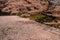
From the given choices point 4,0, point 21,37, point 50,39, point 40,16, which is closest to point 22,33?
point 21,37

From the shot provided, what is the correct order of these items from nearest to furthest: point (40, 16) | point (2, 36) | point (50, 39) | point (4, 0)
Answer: point (50, 39), point (2, 36), point (40, 16), point (4, 0)

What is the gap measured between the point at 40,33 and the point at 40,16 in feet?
28.3

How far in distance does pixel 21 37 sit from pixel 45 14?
11.1 metres

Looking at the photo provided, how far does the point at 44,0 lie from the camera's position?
1022 inches

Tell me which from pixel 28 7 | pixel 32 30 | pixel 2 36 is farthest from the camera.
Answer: pixel 28 7

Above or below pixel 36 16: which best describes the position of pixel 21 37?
above

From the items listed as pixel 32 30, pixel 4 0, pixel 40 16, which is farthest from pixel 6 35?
pixel 4 0

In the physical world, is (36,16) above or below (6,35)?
below

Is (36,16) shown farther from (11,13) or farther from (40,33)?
(40,33)

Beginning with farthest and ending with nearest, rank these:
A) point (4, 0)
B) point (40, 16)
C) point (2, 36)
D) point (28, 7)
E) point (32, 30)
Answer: point (4, 0) < point (28, 7) < point (40, 16) < point (32, 30) < point (2, 36)

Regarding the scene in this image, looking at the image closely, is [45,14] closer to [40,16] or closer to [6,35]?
[40,16]

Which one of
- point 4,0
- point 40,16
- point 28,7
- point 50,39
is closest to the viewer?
point 50,39

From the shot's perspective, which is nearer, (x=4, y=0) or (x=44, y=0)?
(x=44, y=0)

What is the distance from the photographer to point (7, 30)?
1644 centimetres
